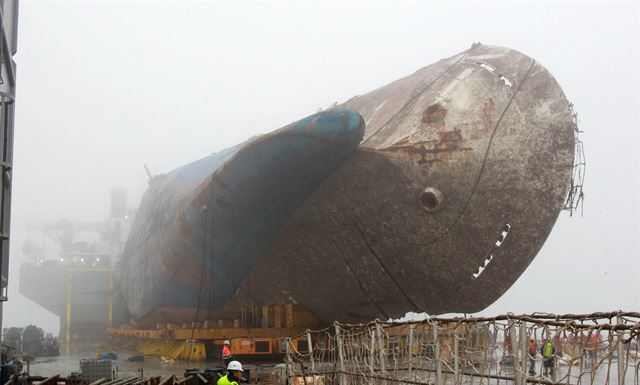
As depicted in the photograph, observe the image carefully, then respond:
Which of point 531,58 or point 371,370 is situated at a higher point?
point 531,58

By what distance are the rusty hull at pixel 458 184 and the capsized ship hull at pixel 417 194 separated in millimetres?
28

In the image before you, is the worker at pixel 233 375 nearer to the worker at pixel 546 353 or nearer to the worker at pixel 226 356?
the worker at pixel 546 353

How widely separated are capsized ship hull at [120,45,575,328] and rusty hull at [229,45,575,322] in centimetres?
3

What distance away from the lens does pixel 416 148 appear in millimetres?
16391

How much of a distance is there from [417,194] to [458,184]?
923 millimetres

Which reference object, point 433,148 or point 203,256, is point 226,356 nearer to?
point 433,148

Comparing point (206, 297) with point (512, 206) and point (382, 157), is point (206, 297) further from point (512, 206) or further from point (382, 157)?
point (512, 206)

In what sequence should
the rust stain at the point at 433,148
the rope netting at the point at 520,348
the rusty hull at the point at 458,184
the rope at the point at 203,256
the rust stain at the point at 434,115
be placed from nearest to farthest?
the rope netting at the point at 520,348
the rusty hull at the point at 458,184
the rust stain at the point at 433,148
the rust stain at the point at 434,115
the rope at the point at 203,256

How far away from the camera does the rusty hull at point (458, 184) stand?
16.2m

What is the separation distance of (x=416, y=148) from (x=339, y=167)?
70.5 inches

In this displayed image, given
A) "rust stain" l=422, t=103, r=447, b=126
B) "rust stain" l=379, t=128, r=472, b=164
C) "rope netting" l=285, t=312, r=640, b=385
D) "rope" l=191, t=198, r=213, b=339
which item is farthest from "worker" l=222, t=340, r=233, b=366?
"rust stain" l=422, t=103, r=447, b=126

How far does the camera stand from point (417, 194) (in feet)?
54.0

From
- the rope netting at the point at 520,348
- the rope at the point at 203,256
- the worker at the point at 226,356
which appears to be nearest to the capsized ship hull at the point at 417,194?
the rope at the point at 203,256

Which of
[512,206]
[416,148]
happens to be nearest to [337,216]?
[416,148]
